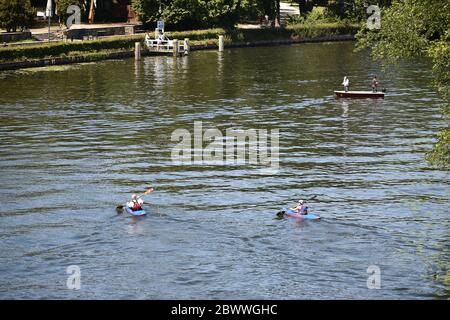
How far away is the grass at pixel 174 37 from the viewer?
4269 inches

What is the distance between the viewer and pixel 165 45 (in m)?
122

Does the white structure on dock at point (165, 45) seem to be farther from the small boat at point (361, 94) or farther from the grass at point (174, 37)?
the small boat at point (361, 94)

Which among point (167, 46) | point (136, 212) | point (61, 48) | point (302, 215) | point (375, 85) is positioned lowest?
point (136, 212)

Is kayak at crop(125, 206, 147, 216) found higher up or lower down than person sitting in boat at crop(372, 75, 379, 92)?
lower down

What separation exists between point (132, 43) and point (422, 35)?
6997 centimetres

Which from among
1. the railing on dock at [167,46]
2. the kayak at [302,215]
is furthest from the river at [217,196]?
the railing on dock at [167,46]

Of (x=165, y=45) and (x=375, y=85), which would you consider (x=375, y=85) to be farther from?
(x=165, y=45)

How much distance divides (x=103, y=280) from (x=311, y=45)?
103653 mm

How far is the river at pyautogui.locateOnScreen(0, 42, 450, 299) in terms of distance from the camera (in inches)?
1608

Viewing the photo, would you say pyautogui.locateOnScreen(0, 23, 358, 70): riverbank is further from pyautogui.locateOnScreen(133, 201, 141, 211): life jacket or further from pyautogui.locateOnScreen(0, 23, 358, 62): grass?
pyautogui.locateOnScreen(133, 201, 141, 211): life jacket

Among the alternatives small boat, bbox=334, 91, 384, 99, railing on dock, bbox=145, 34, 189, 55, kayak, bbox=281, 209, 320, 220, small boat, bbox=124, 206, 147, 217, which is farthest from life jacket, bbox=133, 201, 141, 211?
railing on dock, bbox=145, 34, 189, 55

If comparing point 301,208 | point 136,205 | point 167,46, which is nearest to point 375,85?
point 167,46

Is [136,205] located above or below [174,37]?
below

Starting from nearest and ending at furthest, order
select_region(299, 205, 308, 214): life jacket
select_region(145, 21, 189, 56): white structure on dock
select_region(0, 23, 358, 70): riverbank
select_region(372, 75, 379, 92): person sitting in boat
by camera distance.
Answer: select_region(299, 205, 308, 214): life jacket < select_region(372, 75, 379, 92): person sitting in boat < select_region(0, 23, 358, 70): riverbank < select_region(145, 21, 189, 56): white structure on dock
